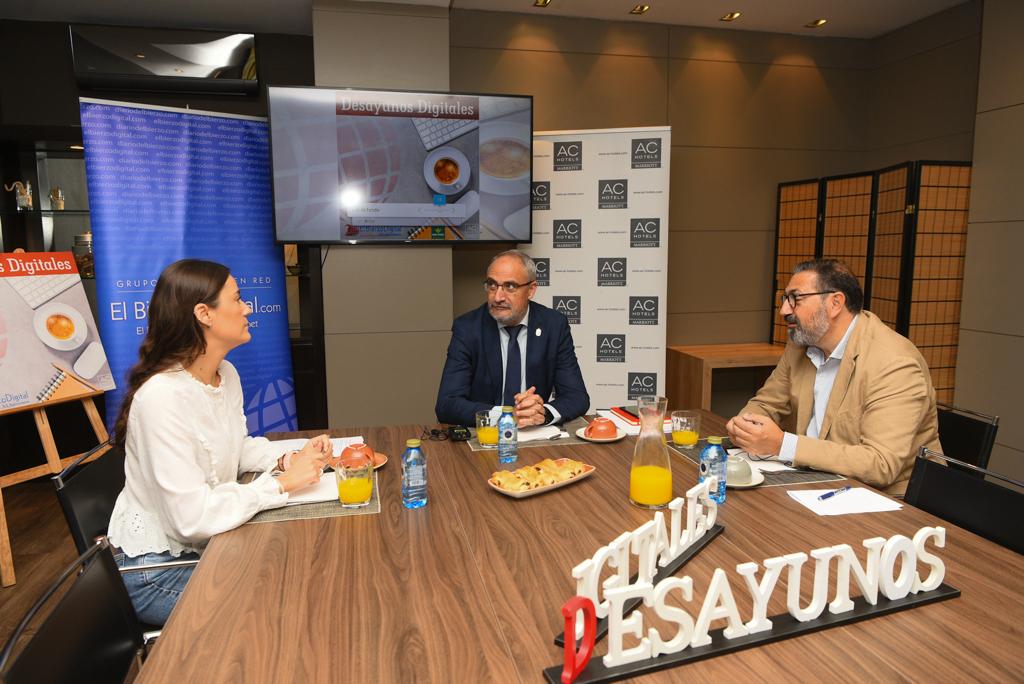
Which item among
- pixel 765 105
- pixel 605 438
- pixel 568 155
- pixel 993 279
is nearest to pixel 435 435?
pixel 605 438

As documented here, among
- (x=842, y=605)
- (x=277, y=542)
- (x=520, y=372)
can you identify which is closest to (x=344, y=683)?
(x=277, y=542)

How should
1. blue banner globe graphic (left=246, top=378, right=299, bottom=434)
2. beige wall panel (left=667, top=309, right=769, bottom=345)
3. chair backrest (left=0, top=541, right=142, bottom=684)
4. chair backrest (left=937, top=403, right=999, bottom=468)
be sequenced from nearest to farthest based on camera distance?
chair backrest (left=0, top=541, right=142, bottom=684) → chair backrest (left=937, top=403, right=999, bottom=468) → blue banner globe graphic (left=246, top=378, right=299, bottom=434) → beige wall panel (left=667, top=309, right=769, bottom=345)

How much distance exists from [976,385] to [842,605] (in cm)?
377

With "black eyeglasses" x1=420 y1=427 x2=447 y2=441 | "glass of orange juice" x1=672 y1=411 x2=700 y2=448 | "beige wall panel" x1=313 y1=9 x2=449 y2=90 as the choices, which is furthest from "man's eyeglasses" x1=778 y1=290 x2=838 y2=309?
"beige wall panel" x1=313 y1=9 x2=449 y2=90

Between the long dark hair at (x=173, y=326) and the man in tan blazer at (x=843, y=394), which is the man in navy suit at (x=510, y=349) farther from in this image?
the long dark hair at (x=173, y=326)

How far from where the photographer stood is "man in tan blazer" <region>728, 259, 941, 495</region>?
6.10 feet

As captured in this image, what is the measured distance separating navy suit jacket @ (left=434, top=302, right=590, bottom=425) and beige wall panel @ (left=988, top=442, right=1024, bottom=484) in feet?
9.35

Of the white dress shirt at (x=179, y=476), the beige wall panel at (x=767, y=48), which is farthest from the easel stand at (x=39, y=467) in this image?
the beige wall panel at (x=767, y=48)

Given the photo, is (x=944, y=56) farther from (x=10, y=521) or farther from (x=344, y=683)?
(x=10, y=521)

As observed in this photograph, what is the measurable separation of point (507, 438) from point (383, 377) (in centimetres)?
233

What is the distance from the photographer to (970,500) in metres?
1.53

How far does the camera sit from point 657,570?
1.27m

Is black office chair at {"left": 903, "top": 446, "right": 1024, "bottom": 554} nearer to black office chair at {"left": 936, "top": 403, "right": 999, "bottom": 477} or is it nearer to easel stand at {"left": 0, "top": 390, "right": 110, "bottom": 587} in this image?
black office chair at {"left": 936, "top": 403, "right": 999, "bottom": 477}

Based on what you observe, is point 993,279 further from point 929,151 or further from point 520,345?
point 520,345
